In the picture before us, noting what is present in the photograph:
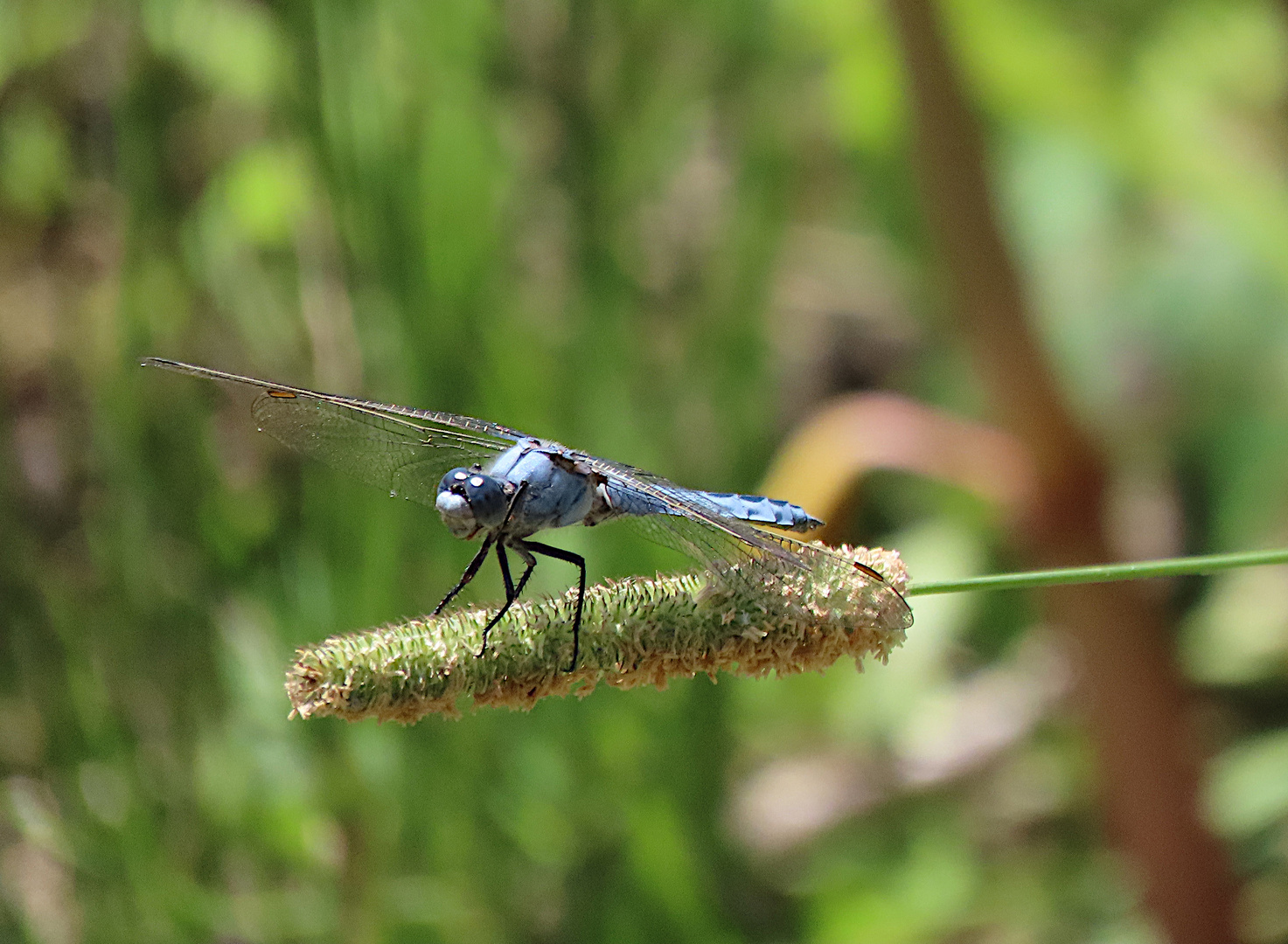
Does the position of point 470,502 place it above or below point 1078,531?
below

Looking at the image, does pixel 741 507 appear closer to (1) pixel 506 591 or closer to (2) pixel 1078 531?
(1) pixel 506 591

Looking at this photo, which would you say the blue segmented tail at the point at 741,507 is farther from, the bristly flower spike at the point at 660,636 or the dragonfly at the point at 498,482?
the bristly flower spike at the point at 660,636

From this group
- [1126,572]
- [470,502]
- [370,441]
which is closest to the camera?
[1126,572]

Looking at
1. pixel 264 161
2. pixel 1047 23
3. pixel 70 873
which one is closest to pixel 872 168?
pixel 1047 23

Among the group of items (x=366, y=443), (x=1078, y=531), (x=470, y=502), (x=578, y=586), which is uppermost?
(x=1078, y=531)

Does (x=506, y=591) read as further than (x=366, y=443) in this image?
No

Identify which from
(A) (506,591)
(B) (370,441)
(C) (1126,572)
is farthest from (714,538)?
(B) (370,441)

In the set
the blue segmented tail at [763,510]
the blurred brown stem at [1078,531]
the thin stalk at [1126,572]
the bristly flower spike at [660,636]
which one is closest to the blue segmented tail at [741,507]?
the blue segmented tail at [763,510]
